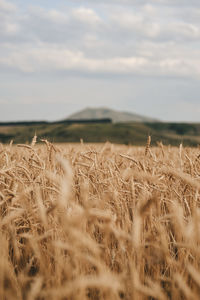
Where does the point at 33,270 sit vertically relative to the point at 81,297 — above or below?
below

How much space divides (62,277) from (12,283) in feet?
0.81

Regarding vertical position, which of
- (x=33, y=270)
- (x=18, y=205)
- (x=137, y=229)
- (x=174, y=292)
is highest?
(x=137, y=229)

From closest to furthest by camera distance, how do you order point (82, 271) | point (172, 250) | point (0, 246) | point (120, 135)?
point (82, 271), point (0, 246), point (172, 250), point (120, 135)

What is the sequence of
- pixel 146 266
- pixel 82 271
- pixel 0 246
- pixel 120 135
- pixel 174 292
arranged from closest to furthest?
1. pixel 174 292
2. pixel 82 271
3. pixel 0 246
4. pixel 146 266
5. pixel 120 135

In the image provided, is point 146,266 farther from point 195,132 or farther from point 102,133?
point 195,132

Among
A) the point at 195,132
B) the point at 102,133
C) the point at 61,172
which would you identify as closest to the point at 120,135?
the point at 102,133

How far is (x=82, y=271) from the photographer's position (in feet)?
5.11

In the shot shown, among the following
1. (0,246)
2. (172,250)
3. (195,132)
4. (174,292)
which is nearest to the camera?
(174,292)

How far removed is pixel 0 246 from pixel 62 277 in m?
0.37

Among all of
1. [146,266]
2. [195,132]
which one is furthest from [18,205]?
[195,132]

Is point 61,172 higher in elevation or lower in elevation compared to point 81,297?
higher

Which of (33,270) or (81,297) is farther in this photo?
(33,270)

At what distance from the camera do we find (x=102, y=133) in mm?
42438

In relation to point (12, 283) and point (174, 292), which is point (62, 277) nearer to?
point (12, 283)
